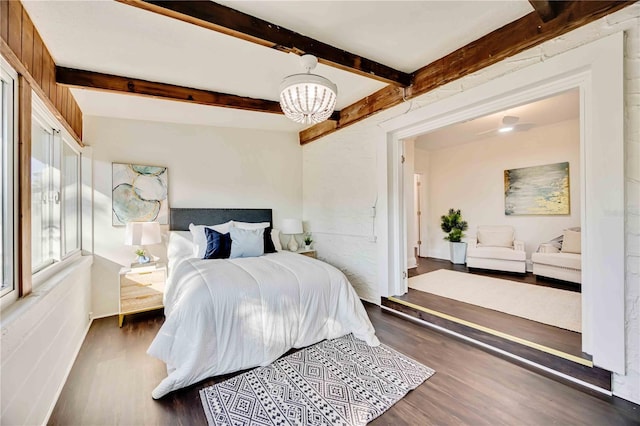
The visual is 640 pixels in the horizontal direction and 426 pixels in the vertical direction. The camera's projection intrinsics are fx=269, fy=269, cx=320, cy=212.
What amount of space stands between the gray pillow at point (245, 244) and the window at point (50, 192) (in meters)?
1.63

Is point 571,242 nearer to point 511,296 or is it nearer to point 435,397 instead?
point 511,296

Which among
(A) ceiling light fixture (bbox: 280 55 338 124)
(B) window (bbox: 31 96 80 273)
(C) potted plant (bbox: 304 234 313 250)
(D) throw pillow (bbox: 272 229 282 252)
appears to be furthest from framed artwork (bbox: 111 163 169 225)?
(A) ceiling light fixture (bbox: 280 55 338 124)

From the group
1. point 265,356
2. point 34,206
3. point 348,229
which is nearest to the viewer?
point 34,206

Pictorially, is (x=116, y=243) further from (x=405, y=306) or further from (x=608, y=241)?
(x=608, y=241)

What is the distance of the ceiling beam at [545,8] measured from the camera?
1672 mm

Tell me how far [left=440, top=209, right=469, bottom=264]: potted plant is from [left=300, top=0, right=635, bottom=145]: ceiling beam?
372cm

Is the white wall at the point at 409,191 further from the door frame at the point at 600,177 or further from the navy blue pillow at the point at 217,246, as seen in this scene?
the navy blue pillow at the point at 217,246

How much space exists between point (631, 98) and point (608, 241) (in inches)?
36.8

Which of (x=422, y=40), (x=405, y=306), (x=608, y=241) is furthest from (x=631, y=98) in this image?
(x=405, y=306)

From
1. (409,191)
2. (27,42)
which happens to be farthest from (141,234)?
(409,191)

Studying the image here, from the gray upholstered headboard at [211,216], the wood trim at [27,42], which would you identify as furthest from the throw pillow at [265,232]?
the wood trim at [27,42]

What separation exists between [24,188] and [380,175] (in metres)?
3.21

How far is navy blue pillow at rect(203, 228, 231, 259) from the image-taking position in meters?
3.32

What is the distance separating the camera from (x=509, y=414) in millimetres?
1684
